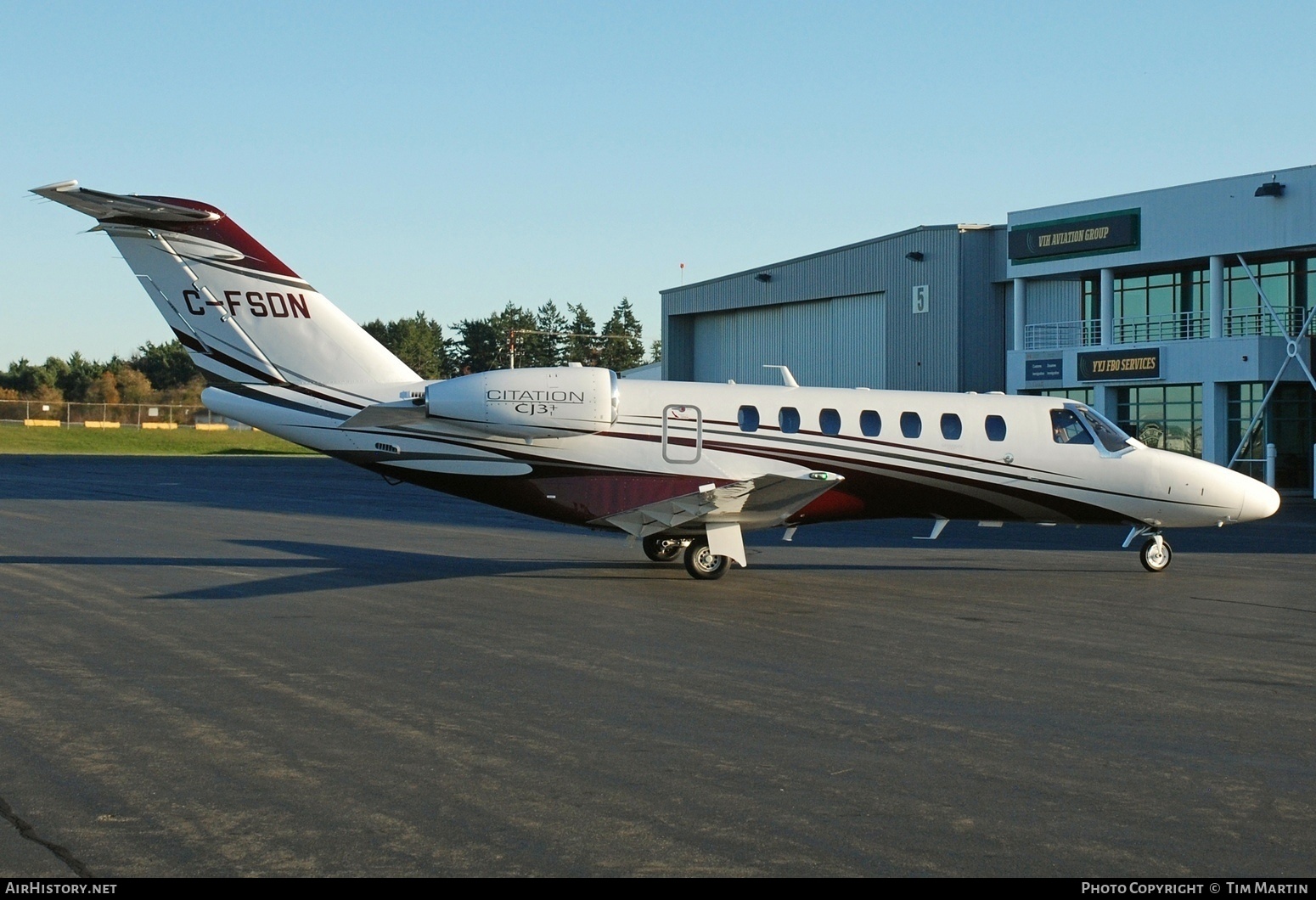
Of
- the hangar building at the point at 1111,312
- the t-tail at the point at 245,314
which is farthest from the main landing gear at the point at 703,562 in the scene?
the hangar building at the point at 1111,312

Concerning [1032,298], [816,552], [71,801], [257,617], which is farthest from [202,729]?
[1032,298]

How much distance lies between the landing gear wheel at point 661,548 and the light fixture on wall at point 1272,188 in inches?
1109

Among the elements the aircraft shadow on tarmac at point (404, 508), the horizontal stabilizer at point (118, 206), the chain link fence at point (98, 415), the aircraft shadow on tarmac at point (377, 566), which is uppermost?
the horizontal stabilizer at point (118, 206)

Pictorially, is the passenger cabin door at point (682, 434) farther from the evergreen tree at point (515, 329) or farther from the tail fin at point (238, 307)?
the evergreen tree at point (515, 329)

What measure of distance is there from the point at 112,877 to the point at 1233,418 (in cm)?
4219

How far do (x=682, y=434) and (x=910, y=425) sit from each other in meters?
3.30

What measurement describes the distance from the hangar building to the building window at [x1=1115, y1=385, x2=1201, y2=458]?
6 cm

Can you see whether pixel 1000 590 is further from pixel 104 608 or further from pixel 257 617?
pixel 104 608

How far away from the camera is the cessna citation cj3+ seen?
672 inches

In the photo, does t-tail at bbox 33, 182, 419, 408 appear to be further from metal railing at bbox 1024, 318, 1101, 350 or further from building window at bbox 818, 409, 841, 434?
metal railing at bbox 1024, 318, 1101, 350

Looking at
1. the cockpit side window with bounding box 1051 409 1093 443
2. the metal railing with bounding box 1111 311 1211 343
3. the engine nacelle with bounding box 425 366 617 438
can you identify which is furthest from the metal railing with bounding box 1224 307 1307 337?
the engine nacelle with bounding box 425 366 617 438

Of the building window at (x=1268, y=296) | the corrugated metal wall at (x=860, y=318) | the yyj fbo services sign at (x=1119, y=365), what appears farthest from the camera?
the corrugated metal wall at (x=860, y=318)

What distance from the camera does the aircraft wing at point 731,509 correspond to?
54.4 ft

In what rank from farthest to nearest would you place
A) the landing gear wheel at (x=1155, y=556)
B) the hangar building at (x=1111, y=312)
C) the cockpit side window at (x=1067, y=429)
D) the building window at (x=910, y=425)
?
the hangar building at (x=1111, y=312)
the cockpit side window at (x=1067, y=429)
the landing gear wheel at (x=1155, y=556)
the building window at (x=910, y=425)
